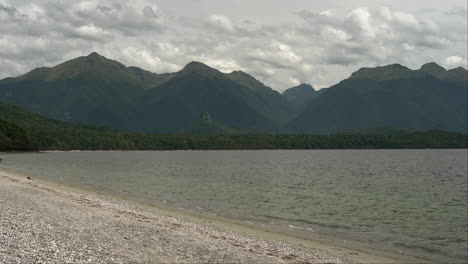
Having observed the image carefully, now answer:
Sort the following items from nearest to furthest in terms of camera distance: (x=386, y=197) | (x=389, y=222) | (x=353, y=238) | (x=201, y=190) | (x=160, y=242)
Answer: (x=160, y=242) < (x=353, y=238) < (x=389, y=222) < (x=386, y=197) < (x=201, y=190)

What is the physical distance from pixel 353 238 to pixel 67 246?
84.0 ft

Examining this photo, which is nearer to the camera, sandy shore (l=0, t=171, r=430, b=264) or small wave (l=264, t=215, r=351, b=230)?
sandy shore (l=0, t=171, r=430, b=264)

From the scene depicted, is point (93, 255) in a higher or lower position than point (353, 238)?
higher

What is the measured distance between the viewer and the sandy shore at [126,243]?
1953 centimetres

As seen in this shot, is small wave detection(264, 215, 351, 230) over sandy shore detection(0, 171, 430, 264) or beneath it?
beneath

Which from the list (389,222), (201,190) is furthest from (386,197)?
(201,190)

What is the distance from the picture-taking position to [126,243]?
918 inches

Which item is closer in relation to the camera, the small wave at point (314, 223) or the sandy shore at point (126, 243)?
the sandy shore at point (126, 243)

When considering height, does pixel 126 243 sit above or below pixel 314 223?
above

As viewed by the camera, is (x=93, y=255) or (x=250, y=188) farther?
(x=250, y=188)

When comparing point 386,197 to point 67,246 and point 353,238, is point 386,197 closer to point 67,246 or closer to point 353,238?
point 353,238

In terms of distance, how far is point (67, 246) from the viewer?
20328 mm

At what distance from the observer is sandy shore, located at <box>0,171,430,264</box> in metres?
19.5

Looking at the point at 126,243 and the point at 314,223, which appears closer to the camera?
the point at 126,243
